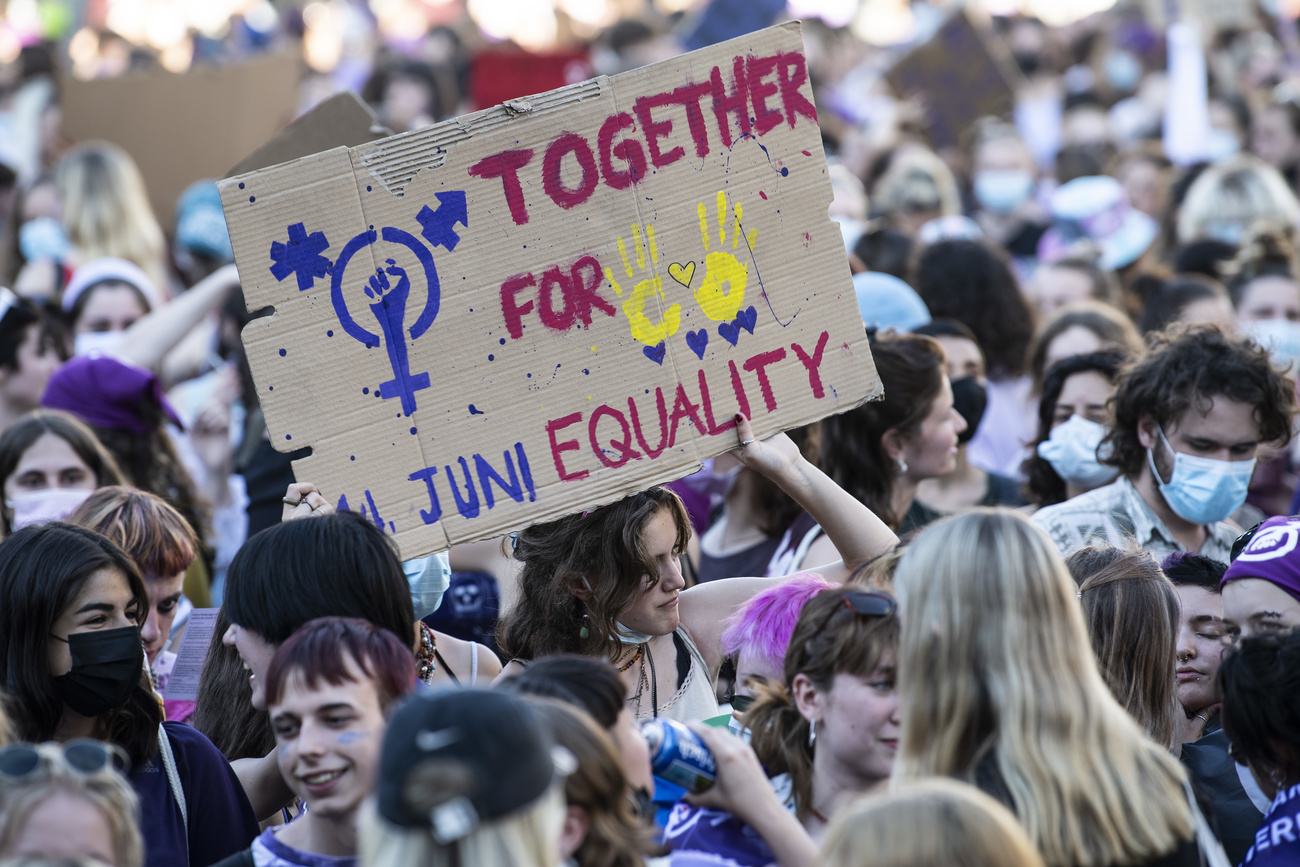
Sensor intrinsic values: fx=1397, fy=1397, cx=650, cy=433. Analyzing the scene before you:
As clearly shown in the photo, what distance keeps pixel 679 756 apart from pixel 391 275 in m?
1.33

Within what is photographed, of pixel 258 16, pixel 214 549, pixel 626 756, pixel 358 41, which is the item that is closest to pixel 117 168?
pixel 214 549

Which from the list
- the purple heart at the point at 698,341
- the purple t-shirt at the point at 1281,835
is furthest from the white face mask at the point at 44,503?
the purple t-shirt at the point at 1281,835

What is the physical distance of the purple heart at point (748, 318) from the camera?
340 cm

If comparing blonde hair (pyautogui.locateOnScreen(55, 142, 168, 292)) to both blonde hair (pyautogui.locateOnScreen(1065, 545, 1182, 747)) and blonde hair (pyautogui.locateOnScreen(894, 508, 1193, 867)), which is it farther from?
blonde hair (pyautogui.locateOnScreen(894, 508, 1193, 867))

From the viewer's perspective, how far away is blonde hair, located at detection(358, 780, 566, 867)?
6.35ft

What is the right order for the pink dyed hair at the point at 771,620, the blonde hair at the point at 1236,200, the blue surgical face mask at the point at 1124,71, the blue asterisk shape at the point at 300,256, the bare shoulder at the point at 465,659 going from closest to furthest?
the blue asterisk shape at the point at 300,256 → the pink dyed hair at the point at 771,620 → the bare shoulder at the point at 465,659 → the blonde hair at the point at 1236,200 → the blue surgical face mask at the point at 1124,71

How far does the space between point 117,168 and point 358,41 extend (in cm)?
1042

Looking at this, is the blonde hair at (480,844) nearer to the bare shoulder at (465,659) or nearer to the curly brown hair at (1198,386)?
the bare shoulder at (465,659)

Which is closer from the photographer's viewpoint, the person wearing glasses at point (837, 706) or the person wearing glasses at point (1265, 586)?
the person wearing glasses at point (837, 706)

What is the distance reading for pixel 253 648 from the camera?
299 cm

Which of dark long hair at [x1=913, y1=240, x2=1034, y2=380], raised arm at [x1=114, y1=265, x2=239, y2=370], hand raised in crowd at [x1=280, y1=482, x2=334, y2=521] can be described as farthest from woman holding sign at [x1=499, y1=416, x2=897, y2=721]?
dark long hair at [x1=913, y1=240, x2=1034, y2=380]

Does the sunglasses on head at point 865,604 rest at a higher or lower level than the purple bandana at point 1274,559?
higher

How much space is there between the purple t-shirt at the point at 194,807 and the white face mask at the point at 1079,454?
2.92 metres

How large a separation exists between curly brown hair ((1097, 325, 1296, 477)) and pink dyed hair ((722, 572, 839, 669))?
1429 millimetres
